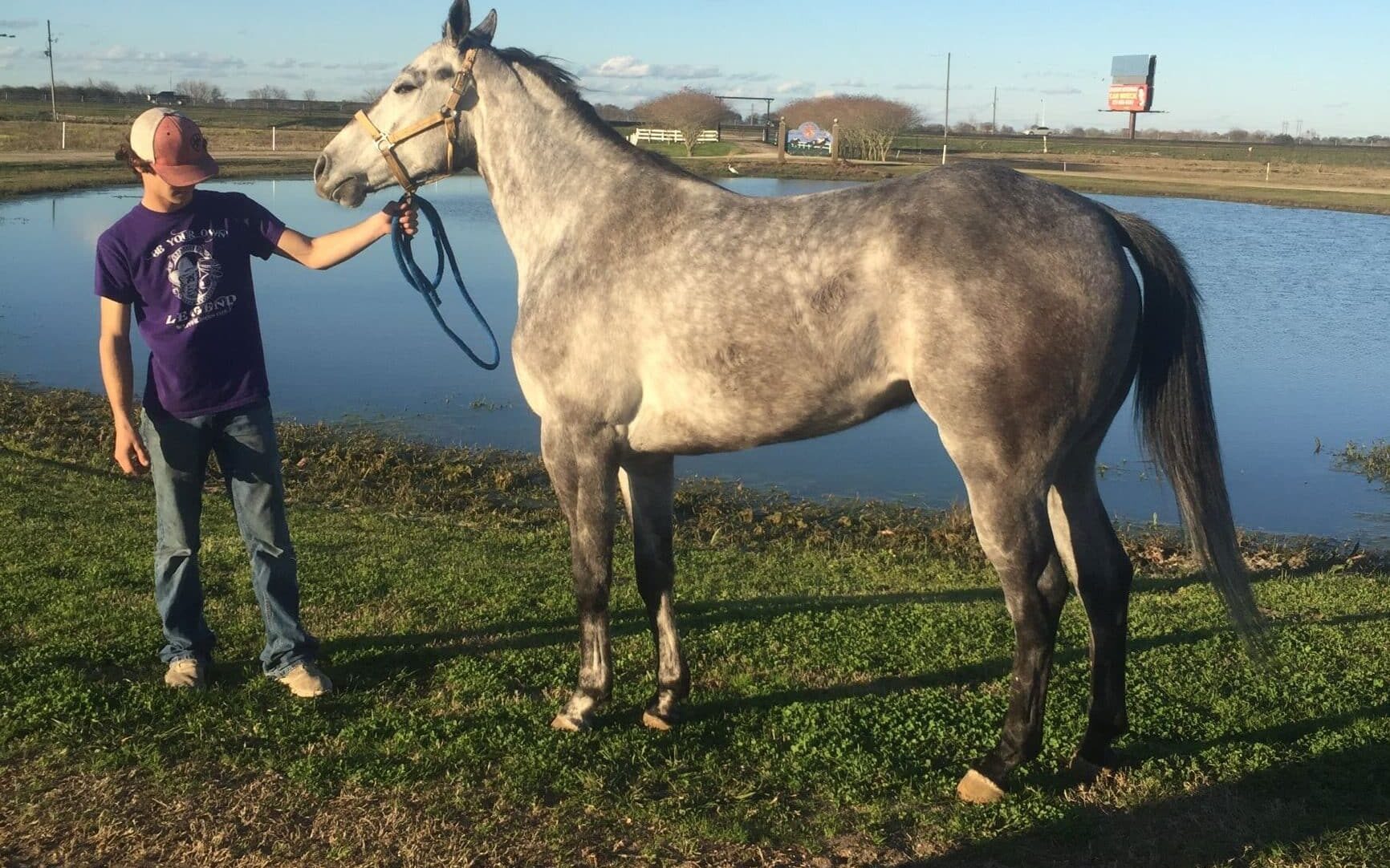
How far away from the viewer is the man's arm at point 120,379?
13.4 feet

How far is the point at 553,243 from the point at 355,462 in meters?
5.89

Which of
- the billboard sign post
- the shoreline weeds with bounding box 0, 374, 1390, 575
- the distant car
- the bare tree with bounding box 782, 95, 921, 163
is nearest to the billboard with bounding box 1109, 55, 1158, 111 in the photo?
the billboard sign post

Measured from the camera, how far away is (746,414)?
372cm

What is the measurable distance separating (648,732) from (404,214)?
2172mm

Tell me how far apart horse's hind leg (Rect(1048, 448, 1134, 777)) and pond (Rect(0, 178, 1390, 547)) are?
1573 mm

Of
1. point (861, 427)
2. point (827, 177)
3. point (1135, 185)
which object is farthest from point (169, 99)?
point (861, 427)

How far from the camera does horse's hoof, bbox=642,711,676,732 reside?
411cm

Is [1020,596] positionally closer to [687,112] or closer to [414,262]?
[414,262]

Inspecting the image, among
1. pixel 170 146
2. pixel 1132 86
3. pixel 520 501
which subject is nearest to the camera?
pixel 170 146

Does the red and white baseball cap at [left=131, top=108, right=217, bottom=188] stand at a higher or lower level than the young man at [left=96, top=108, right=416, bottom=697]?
higher

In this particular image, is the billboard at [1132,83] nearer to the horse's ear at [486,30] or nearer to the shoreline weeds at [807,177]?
the shoreline weeds at [807,177]

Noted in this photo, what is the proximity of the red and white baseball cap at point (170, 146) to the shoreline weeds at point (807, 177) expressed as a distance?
2788 cm

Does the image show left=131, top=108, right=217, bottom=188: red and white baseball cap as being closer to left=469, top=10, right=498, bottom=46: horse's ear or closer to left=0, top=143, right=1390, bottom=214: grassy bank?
left=469, top=10, right=498, bottom=46: horse's ear

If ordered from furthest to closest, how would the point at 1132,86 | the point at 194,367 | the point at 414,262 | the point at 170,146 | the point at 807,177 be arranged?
the point at 1132,86 → the point at 807,177 → the point at 414,262 → the point at 194,367 → the point at 170,146
